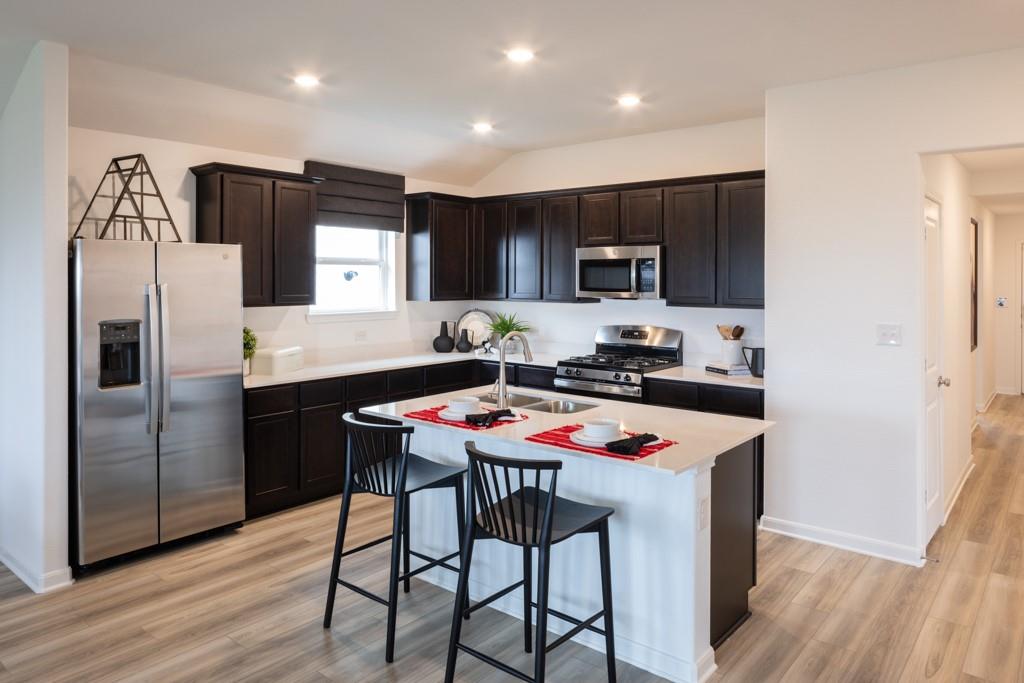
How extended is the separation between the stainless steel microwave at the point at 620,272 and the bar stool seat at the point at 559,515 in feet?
8.78

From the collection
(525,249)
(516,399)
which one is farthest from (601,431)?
(525,249)

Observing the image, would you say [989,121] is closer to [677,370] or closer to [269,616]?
[677,370]

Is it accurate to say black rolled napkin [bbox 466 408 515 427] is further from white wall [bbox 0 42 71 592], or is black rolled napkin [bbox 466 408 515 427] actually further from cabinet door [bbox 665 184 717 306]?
cabinet door [bbox 665 184 717 306]

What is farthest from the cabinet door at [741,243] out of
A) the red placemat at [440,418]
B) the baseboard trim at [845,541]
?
the red placemat at [440,418]

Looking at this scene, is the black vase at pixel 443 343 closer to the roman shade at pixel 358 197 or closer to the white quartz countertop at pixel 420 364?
the white quartz countertop at pixel 420 364

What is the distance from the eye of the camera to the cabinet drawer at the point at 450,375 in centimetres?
555

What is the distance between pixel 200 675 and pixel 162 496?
56.6 inches

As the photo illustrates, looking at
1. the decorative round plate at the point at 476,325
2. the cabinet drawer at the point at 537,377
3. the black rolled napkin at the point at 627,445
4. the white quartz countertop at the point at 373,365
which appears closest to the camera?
the black rolled napkin at the point at 627,445

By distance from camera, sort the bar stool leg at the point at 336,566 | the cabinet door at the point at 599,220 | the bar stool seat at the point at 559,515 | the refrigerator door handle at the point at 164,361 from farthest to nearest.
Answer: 1. the cabinet door at the point at 599,220
2. the refrigerator door handle at the point at 164,361
3. the bar stool leg at the point at 336,566
4. the bar stool seat at the point at 559,515

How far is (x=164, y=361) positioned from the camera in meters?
3.82

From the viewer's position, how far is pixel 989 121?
3.49 m

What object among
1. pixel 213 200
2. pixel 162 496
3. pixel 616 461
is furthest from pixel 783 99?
pixel 162 496

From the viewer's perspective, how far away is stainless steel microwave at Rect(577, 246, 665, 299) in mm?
5133

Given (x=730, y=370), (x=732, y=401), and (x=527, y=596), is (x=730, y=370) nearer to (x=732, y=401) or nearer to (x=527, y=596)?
(x=732, y=401)
